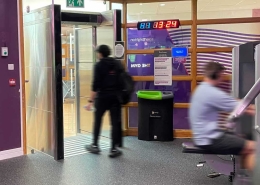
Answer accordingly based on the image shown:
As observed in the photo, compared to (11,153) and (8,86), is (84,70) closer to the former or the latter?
(8,86)

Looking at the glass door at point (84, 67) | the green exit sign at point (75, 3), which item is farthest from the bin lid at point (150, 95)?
the green exit sign at point (75, 3)

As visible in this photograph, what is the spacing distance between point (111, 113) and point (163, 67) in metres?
2.15

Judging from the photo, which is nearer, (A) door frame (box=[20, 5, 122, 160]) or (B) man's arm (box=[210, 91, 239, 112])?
(B) man's arm (box=[210, 91, 239, 112])

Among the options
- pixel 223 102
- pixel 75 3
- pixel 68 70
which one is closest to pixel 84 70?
pixel 75 3

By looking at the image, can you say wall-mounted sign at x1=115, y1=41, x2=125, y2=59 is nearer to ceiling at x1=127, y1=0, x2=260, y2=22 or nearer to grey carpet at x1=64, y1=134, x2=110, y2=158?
ceiling at x1=127, y1=0, x2=260, y2=22

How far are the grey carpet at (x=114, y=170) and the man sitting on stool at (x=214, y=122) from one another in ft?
3.78

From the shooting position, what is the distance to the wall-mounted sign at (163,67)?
6738 millimetres

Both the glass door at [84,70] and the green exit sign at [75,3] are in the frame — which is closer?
the green exit sign at [75,3]

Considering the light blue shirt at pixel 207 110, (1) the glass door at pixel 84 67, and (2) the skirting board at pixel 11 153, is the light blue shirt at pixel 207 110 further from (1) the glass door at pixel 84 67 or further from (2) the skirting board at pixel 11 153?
(1) the glass door at pixel 84 67

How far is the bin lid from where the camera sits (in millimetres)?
6441

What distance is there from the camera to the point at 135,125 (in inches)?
278

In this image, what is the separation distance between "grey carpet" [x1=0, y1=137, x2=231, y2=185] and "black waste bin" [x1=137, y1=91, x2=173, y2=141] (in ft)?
2.07

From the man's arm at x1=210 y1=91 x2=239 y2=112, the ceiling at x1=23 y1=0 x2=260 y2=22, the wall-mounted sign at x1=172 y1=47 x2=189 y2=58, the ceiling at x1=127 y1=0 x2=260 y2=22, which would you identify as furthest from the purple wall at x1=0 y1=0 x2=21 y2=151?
the man's arm at x1=210 y1=91 x2=239 y2=112

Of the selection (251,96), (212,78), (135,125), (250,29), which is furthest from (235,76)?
(135,125)
